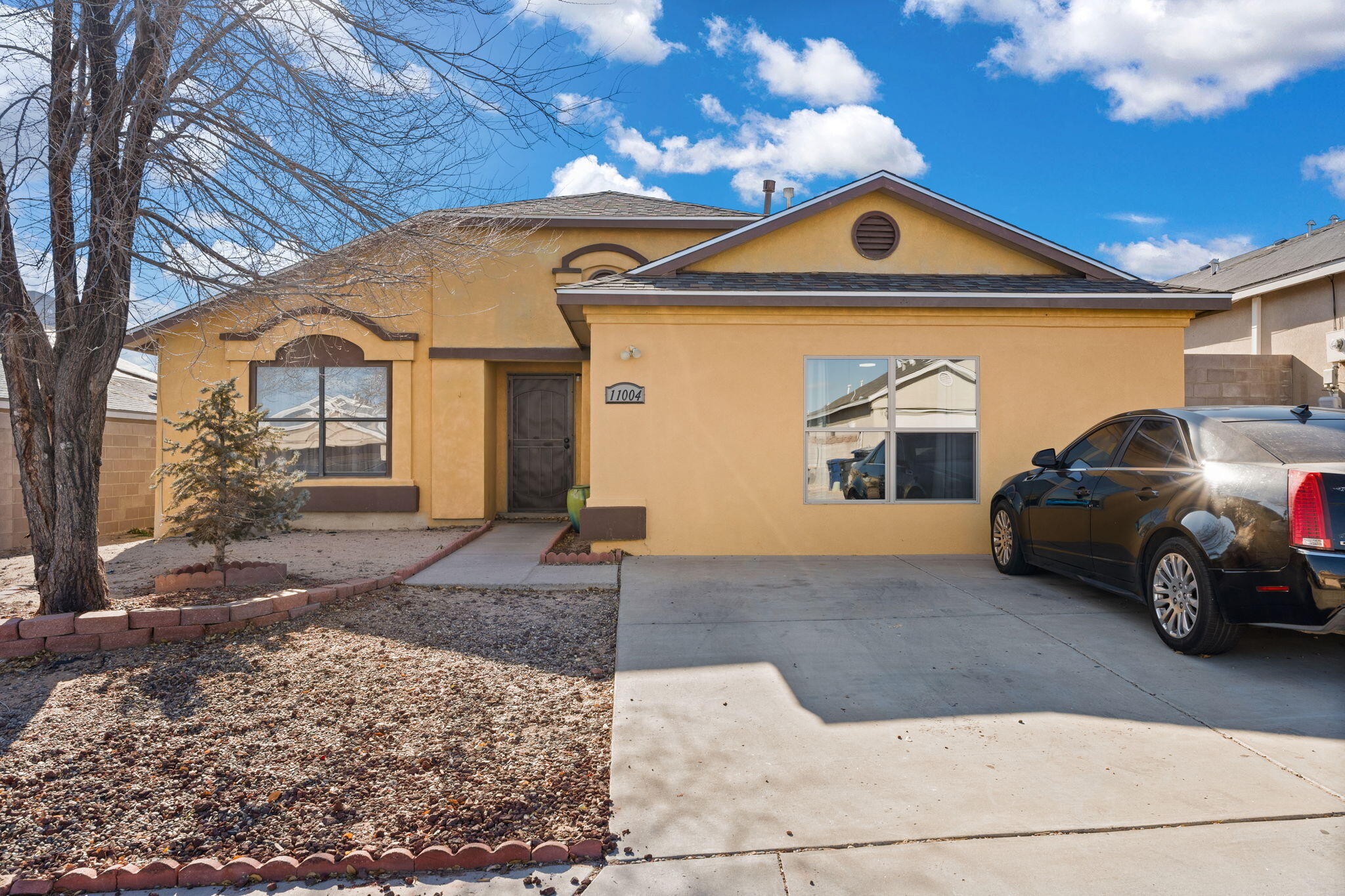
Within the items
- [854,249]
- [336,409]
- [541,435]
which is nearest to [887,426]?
[854,249]

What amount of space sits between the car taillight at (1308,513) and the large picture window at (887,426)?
173 inches

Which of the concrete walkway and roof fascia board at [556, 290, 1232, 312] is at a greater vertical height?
roof fascia board at [556, 290, 1232, 312]

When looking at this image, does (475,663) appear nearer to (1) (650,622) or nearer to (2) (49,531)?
(1) (650,622)

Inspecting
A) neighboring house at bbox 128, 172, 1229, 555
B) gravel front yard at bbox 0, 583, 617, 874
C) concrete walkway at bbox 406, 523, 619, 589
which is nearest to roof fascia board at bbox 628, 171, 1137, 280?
neighboring house at bbox 128, 172, 1229, 555

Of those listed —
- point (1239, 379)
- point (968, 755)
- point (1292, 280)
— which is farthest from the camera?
point (1292, 280)

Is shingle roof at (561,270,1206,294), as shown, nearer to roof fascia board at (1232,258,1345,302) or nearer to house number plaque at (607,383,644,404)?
house number plaque at (607,383,644,404)

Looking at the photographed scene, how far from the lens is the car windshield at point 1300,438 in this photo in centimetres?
461

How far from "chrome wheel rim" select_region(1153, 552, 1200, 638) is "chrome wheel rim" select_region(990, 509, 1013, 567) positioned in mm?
2223

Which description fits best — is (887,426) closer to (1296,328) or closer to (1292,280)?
(1292,280)

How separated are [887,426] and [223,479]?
21.7ft

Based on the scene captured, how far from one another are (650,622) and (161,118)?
545 cm

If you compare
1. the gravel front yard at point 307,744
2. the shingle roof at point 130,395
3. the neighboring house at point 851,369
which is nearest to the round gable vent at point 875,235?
the neighboring house at point 851,369

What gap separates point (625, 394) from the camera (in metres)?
8.48

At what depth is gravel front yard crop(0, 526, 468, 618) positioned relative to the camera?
6223 mm
